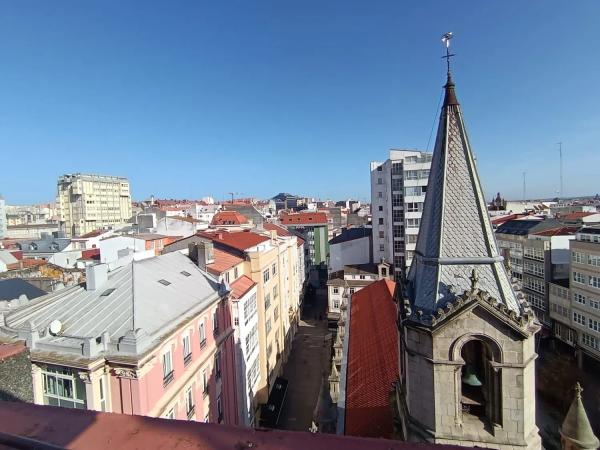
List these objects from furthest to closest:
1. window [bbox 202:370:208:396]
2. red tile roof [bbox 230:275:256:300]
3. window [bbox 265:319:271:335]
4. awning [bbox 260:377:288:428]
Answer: window [bbox 265:319:271:335] → awning [bbox 260:377:288:428] → red tile roof [bbox 230:275:256:300] → window [bbox 202:370:208:396]

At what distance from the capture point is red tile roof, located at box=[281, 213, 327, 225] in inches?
3851

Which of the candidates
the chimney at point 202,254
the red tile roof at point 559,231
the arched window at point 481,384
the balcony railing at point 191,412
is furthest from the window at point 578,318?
the balcony railing at point 191,412

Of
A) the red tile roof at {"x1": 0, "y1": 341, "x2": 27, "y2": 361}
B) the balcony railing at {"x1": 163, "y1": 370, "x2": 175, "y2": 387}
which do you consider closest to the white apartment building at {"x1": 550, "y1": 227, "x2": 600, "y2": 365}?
the balcony railing at {"x1": 163, "y1": 370, "x2": 175, "y2": 387}

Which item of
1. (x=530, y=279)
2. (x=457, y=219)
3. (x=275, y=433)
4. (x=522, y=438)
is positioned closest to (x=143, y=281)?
(x=457, y=219)

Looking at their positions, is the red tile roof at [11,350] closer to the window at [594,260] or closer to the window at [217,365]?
the window at [217,365]

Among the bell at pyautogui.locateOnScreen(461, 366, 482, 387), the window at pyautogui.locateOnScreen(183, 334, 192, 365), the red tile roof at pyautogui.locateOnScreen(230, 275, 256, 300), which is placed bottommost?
the window at pyautogui.locateOnScreen(183, 334, 192, 365)

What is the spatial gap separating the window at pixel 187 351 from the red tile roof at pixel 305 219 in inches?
3058

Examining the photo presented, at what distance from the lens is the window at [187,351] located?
1966 centimetres

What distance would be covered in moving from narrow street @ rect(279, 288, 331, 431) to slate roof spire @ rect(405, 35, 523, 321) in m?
28.0

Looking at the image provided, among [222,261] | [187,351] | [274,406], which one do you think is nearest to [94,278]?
[187,351]

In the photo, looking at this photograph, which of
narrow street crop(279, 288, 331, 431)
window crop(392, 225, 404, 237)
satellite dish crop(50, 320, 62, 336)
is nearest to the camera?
Answer: satellite dish crop(50, 320, 62, 336)

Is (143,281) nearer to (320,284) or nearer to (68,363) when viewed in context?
(68,363)

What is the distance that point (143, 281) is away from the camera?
2111cm

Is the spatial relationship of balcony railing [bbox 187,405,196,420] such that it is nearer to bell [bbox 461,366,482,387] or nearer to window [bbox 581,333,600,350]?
bell [bbox 461,366,482,387]
